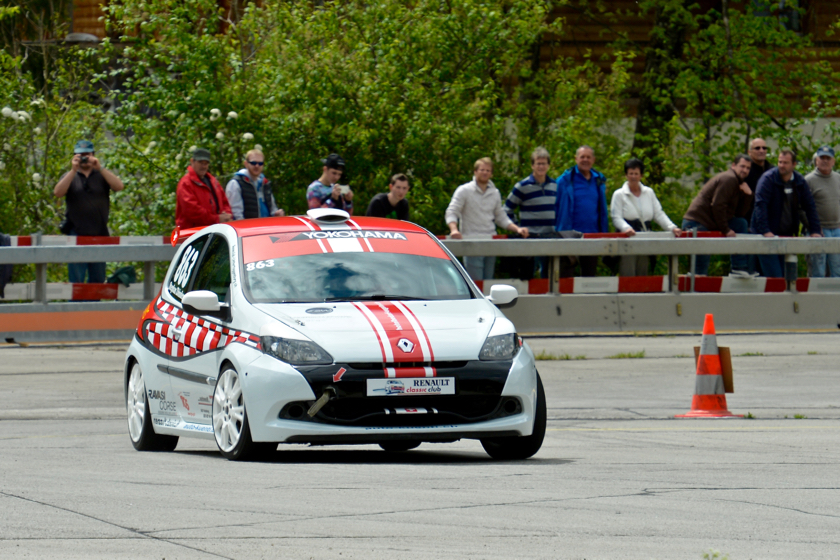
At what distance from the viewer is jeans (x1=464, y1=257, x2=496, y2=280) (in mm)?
16688

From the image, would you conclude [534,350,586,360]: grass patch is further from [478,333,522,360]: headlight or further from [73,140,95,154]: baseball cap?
[478,333,522,360]: headlight

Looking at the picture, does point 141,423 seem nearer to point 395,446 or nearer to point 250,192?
point 395,446

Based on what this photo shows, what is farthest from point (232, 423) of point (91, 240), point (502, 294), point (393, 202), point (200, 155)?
point (91, 240)

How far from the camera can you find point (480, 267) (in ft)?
55.0

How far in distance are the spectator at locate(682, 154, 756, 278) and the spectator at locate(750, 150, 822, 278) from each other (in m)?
0.27

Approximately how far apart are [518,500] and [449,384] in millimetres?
1458

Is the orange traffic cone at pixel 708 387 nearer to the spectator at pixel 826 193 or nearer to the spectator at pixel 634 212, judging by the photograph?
the spectator at pixel 634 212

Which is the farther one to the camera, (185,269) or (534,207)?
(534,207)

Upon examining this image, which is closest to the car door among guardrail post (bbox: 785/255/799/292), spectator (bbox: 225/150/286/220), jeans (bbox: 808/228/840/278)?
spectator (bbox: 225/150/286/220)

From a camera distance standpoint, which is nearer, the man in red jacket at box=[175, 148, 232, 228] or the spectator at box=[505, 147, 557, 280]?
the man in red jacket at box=[175, 148, 232, 228]

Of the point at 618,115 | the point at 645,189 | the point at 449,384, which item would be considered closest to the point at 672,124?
the point at 618,115

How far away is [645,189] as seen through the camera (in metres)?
17.8

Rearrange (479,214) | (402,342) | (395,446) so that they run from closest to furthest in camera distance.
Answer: (402,342) → (395,446) → (479,214)

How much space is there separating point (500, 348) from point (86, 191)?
953cm
